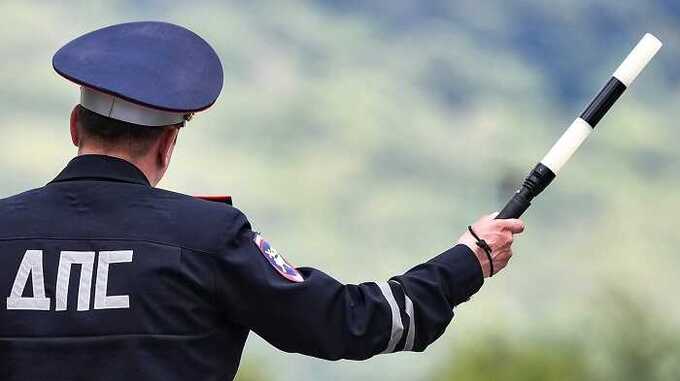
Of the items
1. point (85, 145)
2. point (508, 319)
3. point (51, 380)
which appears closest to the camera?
point (51, 380)

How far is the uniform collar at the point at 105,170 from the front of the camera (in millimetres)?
2092

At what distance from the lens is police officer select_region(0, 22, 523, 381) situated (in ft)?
6.56

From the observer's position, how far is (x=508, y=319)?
4.85 m

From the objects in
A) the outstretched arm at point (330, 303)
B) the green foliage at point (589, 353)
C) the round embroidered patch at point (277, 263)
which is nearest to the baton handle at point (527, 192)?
the outstretched arm at point (330, 303)

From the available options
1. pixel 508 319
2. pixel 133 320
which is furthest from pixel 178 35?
pixel 508 319

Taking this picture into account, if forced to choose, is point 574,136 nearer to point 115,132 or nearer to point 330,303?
point 330,303

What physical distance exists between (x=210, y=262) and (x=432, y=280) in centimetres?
41

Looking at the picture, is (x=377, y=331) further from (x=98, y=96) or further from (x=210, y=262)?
(x=98, y=96)

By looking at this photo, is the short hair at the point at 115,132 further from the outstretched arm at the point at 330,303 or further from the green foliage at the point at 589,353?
the green foliage at the point at 589,353

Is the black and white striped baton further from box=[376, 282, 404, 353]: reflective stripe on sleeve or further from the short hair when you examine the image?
the short hair

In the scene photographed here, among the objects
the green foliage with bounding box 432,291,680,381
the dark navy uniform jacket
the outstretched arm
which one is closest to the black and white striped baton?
the outstretched arm

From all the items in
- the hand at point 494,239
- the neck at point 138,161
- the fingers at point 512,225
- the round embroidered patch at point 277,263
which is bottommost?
the neck at point 138,161

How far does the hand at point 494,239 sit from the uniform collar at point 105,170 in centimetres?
61

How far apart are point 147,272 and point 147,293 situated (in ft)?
0.11
